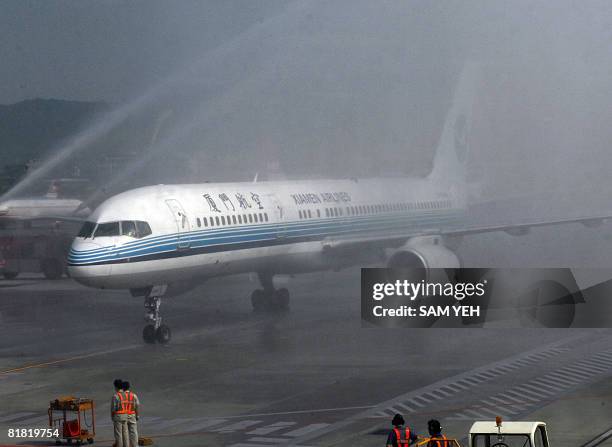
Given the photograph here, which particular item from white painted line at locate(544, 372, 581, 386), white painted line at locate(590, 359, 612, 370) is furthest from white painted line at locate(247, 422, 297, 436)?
white painted line at locate(590, 359, 612, 370)

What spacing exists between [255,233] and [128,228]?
6283mm

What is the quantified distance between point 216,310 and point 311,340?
9747 mm

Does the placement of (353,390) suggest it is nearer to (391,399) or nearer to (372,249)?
(391,399)

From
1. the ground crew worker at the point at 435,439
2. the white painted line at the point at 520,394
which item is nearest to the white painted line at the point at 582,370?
the white painted line at the point at 520,394

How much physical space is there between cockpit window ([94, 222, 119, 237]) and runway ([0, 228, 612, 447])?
3812mm

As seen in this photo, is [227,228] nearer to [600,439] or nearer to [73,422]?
[73,422]

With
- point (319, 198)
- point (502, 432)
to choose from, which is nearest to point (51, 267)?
point (319, 198)

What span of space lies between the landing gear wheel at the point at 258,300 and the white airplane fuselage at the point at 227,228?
186 centimetres

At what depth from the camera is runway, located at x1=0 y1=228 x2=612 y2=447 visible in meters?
23.6

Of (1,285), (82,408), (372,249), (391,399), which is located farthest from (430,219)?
(82,408)

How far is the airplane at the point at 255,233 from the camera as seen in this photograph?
115 feet

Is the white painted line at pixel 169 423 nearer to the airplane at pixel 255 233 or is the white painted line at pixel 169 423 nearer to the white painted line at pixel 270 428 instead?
the white painted line at pixel 270 428

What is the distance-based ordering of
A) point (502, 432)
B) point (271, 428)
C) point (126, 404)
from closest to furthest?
point (502, 432) < point (126, 404) < point (271, 428)

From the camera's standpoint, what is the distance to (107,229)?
3522cm
